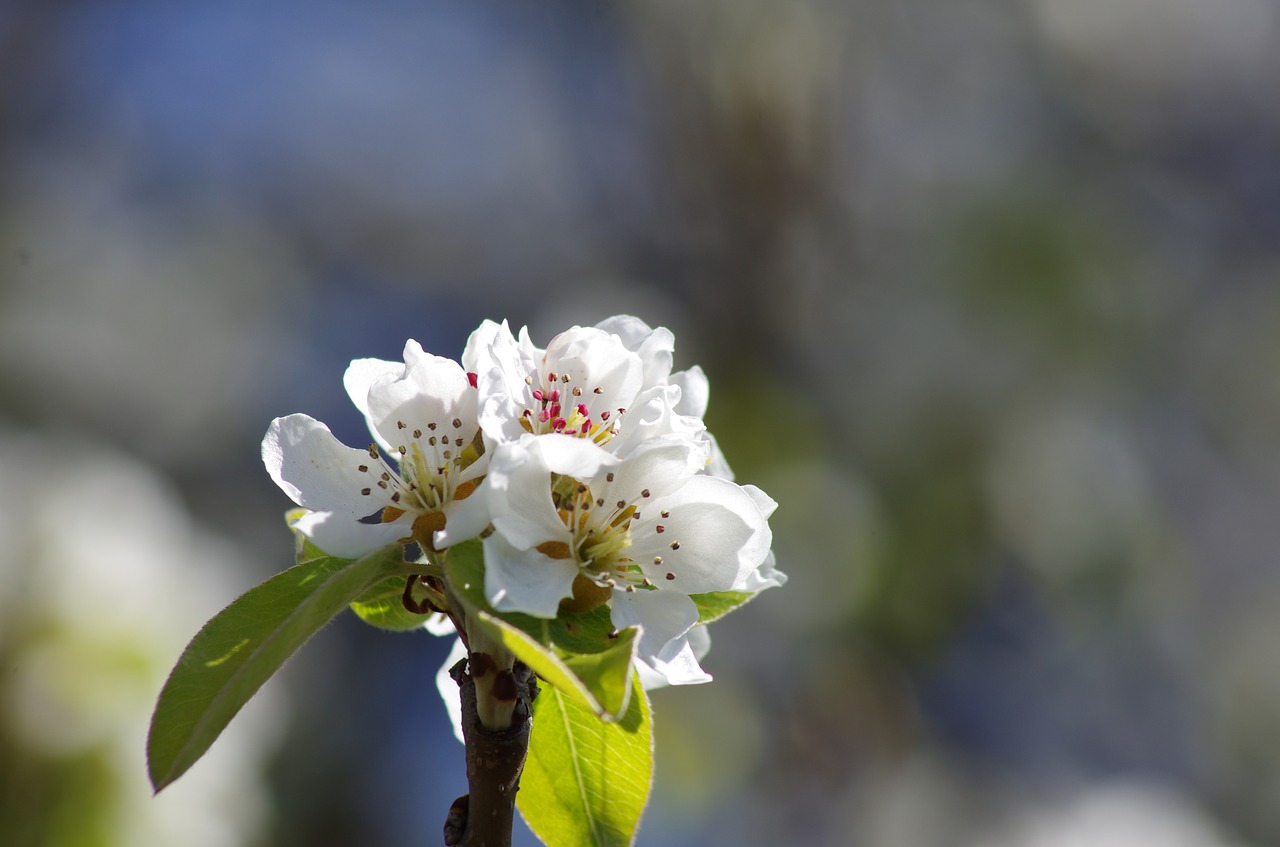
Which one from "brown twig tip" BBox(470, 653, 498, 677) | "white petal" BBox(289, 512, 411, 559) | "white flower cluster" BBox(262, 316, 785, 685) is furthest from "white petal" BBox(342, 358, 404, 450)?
"brown twig tip" BBox(470, 653, 498, 677)

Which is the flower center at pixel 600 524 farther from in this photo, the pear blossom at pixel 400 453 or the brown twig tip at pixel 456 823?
the brown twig tip at pixel 456 823

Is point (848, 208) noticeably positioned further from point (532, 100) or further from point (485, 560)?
point (485, 560)

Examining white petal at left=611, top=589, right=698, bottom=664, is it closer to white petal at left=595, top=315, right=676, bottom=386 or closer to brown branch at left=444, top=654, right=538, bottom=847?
brown branch at left=444, top=654, right=538, bottom=847

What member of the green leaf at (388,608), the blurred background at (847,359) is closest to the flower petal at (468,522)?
the green leaf at (388,608)

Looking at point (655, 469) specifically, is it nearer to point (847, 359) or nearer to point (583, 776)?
point (583, 776)

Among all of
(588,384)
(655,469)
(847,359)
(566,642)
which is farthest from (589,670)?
(847,359)
